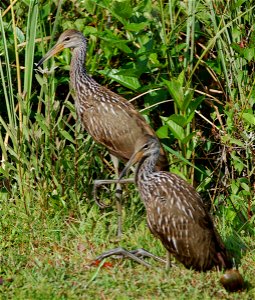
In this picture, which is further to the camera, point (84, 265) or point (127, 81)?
point (127, 81)

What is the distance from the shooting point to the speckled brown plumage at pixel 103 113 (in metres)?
6.69

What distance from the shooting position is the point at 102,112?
682 centimetres

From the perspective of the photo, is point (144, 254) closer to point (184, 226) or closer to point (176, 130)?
point (184, 226)

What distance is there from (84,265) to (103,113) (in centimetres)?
136

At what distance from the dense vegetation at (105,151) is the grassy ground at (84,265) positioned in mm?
10

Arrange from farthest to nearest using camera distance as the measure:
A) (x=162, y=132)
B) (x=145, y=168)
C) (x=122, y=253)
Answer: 1. (x=162, y=132)
2. (x=145, y=168)
3. (x=122, y=253)

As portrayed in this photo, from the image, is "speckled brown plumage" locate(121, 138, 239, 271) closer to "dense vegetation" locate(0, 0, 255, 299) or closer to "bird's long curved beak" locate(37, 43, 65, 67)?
"dense vegetation" locate(0, 0, 255, 299)

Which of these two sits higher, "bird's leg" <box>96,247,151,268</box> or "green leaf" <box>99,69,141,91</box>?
"green leaf" <box>99,69,141,91</box>

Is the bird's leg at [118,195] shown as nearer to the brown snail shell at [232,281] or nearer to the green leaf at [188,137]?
the green leaf at [188,137]

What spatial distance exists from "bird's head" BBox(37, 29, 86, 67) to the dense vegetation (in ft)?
0.38

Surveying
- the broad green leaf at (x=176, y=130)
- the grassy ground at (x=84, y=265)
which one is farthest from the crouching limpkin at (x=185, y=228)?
the broad green leaf at (x=176, y=130)

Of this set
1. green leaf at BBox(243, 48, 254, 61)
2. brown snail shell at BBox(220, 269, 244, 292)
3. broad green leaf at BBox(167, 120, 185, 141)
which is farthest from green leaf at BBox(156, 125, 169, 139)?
brown snail shell at BBox(220, 269, 244, 292)

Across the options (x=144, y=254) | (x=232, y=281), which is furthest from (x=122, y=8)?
(x=232, y=281)

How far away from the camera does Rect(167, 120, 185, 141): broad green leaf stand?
21.9 ft
